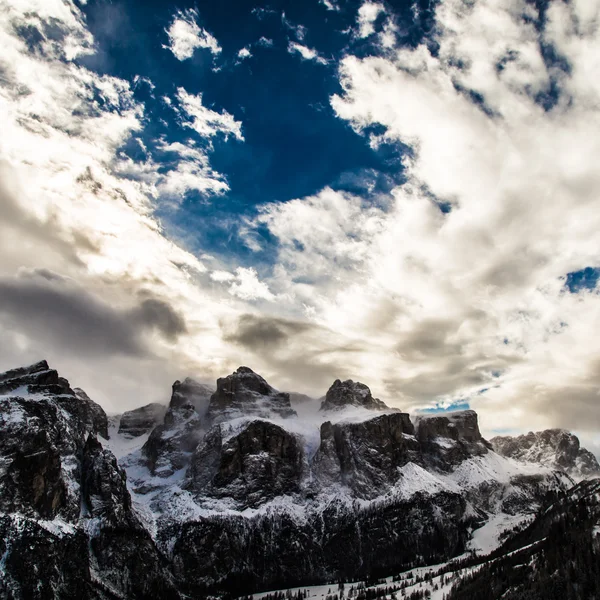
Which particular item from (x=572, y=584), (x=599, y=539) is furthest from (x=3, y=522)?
(x=599, y=539)

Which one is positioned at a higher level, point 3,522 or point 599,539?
point 3,522

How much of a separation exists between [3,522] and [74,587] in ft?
120

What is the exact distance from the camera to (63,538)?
19850 cm

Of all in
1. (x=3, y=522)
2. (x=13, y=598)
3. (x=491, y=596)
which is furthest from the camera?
(x=491, y=596)

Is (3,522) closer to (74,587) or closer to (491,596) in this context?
(74,587)

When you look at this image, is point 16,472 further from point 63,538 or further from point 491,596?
point 491,596

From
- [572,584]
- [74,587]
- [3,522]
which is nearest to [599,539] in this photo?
[572,584]

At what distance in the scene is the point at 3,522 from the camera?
180625mm

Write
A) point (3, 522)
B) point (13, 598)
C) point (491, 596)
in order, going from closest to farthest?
1. point (13, 598)
2. point (3, 522)
3. point (491, 596)

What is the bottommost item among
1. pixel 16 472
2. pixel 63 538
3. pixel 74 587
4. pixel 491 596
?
pixel 491 596

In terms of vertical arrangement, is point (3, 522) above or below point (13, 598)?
above

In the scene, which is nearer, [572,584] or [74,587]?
[572,584]

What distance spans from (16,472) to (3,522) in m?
21.8

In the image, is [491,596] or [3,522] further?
[491,596]
